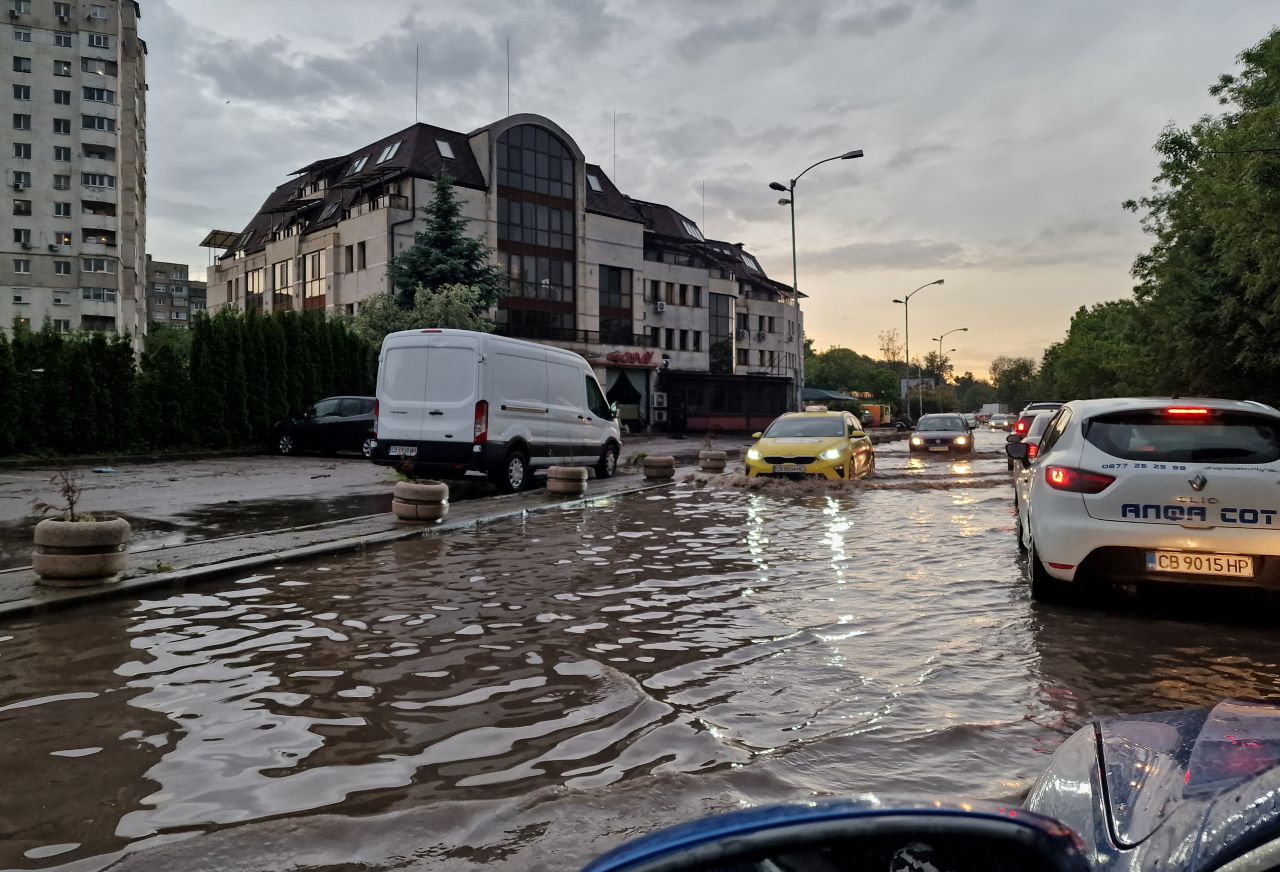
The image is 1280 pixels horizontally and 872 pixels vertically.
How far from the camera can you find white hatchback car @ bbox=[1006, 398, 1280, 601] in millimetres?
6031

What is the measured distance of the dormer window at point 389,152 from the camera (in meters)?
50.7

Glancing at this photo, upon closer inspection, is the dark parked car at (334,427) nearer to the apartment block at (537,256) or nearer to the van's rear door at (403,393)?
the van's rear door at (403,393)

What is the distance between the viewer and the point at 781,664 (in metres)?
5.27

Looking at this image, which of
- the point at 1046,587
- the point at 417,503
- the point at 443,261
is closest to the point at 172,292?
the point at 443,261

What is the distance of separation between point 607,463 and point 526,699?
15159mm

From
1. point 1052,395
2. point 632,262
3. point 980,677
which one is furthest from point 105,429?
point 1052,395

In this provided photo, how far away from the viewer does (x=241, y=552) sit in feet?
28.7

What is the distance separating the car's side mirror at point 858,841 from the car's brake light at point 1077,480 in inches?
226

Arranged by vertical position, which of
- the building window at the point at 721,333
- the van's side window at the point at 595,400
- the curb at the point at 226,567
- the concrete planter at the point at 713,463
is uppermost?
the building window at the point at 721,333

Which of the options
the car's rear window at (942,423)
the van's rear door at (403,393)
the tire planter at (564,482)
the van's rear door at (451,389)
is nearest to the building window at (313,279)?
the car's rear window at (942,423)

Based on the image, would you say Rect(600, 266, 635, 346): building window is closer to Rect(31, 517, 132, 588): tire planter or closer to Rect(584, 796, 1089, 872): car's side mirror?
Rect(31, 517, 132, 588): tire planter

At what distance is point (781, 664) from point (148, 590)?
518cm

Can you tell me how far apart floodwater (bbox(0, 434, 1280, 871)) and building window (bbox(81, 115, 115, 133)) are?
82.8 meters

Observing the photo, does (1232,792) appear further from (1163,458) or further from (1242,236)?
(1242,236)
